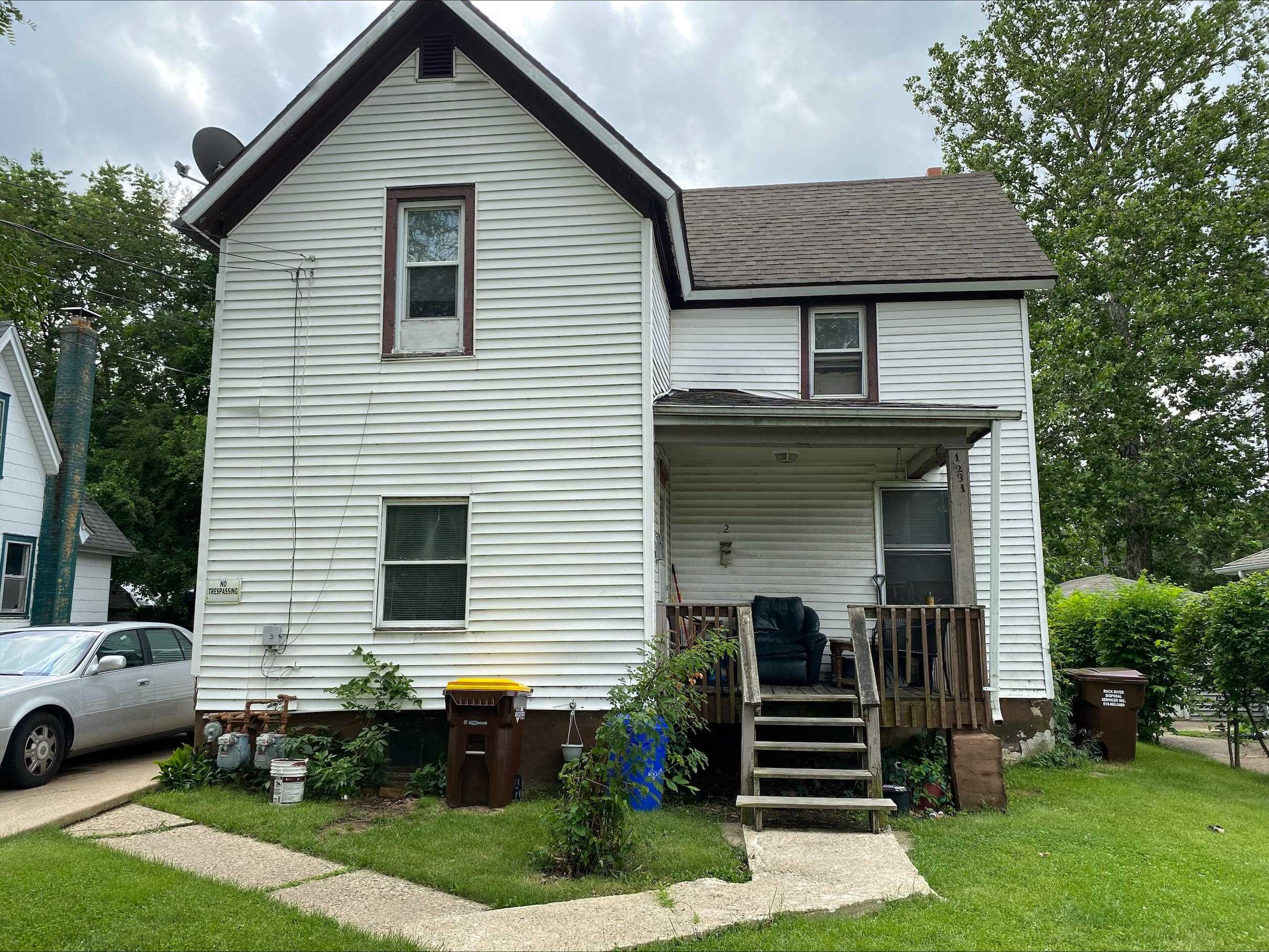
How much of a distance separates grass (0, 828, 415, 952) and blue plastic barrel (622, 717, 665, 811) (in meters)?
1.80

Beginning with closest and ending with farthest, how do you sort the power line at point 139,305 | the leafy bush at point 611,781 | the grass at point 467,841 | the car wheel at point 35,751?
1. the grass at point 467,841
2. the leafy bush at point 611,781
3. the car wheel at point 35,751
4. the power line at point 139,305

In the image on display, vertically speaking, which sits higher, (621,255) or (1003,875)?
(621,255)

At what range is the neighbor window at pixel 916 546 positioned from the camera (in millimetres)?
10016

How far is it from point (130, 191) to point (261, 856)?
2758 cm

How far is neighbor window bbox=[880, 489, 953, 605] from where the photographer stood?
1002 cm

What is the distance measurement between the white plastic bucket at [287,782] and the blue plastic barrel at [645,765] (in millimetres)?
2754

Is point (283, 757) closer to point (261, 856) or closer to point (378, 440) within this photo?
point (261, 856)

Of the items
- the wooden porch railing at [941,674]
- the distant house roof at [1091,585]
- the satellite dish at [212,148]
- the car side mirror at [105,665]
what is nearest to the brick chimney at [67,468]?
the satellite dish at [212,148]

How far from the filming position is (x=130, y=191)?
2720 centimetres

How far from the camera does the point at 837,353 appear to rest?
10.5 metres

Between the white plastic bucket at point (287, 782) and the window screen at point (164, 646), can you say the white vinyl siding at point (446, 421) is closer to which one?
the white plastic bucket at point (287, 782)

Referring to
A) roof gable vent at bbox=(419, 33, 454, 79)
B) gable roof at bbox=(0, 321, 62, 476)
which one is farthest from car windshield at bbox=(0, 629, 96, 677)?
gable roof at bbox=(0, 321, 62, 476)

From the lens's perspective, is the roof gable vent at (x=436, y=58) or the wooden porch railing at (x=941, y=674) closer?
the wooden porch railing at (x=941, y=674)

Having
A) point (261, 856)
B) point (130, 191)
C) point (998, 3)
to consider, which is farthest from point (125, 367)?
point (998, 3)
